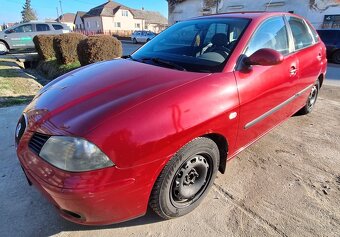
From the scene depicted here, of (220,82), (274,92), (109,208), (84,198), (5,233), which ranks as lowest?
(5,233)

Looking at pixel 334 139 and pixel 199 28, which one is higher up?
pixel 199 28

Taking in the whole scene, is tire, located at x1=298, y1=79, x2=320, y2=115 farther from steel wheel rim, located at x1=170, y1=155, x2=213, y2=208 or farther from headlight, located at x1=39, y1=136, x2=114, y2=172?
headlight, located at x1=39, y1=136, x2=114, y2=172

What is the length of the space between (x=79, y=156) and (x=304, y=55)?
3214 millimetres

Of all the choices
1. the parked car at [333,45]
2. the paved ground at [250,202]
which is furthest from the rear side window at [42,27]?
the parked car at [333,45]

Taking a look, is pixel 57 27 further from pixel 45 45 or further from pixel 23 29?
pixel 45 45

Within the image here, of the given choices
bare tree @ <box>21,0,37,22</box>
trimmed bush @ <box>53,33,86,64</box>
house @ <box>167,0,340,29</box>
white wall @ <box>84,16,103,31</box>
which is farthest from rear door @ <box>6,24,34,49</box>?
bare tree @ <box>21,0,37,22</box>

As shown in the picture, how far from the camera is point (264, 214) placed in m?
2.37

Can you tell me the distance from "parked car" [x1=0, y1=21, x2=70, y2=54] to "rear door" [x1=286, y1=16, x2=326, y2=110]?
51.7 ft

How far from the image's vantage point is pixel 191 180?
235 centimetres

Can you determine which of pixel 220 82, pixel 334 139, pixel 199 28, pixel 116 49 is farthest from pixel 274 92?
pixel 116 49

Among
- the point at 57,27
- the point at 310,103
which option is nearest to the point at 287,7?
the point at 57,27

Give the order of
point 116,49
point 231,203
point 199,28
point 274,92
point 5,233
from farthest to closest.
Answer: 1. point 116,49
2. point 199,28
3. point 274,92
4. point 231,203
5. point 5,233

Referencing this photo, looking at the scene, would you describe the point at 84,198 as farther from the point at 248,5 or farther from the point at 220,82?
the point at 248,5

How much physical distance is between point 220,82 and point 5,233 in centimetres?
213
